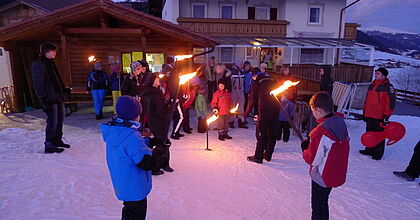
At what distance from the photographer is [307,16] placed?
2244cm

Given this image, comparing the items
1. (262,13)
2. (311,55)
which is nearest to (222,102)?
(262,13)

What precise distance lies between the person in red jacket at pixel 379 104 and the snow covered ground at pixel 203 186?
719mm

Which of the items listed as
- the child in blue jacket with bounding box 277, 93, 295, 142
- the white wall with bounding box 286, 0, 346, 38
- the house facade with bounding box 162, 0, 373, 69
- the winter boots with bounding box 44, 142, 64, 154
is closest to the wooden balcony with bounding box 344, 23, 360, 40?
the house facade with bounding box 162, 0, 373, 69

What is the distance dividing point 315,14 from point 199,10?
32.0 ft

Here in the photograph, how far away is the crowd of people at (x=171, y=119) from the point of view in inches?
103

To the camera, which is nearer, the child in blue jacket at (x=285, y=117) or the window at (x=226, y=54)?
the child in blue jacket at (x=285, y=117)

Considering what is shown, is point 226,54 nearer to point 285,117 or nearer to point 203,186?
point 285,117

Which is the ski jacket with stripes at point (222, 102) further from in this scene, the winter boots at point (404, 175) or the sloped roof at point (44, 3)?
the sloped roof at point (44, 3)

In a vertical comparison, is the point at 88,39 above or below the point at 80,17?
below

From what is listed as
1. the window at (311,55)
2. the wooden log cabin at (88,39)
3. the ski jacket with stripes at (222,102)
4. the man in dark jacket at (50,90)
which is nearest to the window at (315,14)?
the window at (311,55)

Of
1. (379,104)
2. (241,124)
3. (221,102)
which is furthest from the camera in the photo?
(241,124)

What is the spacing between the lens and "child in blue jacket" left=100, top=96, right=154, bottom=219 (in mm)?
2543

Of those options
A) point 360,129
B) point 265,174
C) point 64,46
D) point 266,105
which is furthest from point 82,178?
point 360,129

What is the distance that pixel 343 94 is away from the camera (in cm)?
932
